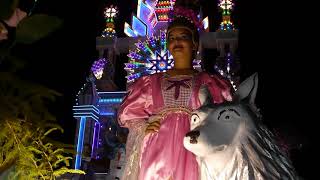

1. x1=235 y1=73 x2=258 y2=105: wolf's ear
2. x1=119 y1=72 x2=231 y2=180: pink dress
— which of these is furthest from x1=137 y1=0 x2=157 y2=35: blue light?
x1=235 y1=73 x2=258 y2=105: wolf's ear

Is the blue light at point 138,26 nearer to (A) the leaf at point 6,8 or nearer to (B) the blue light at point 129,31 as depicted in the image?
(B) the blue light at point 129,31

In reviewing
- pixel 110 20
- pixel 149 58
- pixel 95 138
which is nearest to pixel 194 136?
pixel 149 58

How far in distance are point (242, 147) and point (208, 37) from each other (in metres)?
7.79

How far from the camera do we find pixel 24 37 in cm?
99

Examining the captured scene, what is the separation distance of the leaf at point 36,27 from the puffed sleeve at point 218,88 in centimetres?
196

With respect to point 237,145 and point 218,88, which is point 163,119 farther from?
point 237,145

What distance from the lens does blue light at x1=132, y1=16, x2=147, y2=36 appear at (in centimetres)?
995

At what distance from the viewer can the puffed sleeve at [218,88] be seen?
2864mm

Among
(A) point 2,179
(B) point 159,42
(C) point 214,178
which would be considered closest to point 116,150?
(B) point 159,42

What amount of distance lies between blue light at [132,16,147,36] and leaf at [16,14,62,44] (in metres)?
9.03

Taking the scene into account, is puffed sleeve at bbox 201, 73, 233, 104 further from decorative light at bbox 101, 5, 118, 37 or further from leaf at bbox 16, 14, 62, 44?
decorative light at bbox 101, 5, 118, 37

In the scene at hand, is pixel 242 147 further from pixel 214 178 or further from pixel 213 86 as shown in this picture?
pixel 213 86

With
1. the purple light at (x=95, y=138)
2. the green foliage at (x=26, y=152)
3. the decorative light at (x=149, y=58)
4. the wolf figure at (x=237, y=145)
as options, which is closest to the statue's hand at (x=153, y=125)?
the wolf figure at (x=237, y=145)

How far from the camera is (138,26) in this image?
10023mm
